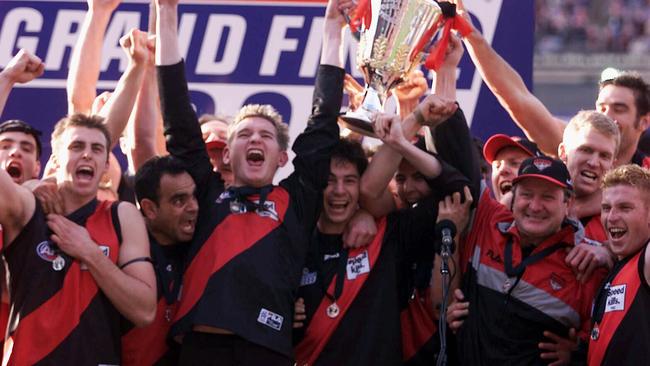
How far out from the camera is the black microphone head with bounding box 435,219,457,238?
15.5 ft

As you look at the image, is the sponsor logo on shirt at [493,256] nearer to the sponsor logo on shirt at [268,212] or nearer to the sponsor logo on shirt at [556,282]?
the sponsor logo on shirt at [556,282]

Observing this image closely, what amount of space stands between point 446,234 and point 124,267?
3.98 ft

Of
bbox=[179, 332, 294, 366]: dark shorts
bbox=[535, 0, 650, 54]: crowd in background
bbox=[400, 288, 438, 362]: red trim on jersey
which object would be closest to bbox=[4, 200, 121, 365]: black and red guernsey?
bbox=[179, 332, 294, 366]: dark shorts

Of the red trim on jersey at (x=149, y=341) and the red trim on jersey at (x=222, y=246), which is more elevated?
the red trim on jersey at (x=222, y=246)

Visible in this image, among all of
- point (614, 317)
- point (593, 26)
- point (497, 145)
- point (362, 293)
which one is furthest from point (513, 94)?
point (593, 26)

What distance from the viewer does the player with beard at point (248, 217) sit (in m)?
4.68

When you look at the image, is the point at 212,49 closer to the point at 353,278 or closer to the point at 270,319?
the point at 353,278

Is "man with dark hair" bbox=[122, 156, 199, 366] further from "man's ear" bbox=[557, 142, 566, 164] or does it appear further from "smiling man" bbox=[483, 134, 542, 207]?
"man's ear" bbox=[557, 142, 566, 164]

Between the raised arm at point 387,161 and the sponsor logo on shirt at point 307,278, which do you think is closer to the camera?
the raised arm at point 387,161

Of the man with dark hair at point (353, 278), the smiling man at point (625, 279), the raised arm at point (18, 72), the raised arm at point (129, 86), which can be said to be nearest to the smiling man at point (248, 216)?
the man with dark hair at point (353, 278)

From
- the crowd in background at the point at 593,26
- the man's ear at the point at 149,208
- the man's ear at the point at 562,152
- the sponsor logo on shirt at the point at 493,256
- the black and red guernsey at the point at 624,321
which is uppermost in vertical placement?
the crowd in background at the point at 593,26

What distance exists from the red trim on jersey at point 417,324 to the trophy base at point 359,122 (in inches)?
27.8

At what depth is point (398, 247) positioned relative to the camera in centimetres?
505

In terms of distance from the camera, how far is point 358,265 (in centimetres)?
497
